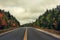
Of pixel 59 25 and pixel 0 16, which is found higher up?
pixel 0 16

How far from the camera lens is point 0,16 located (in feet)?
323

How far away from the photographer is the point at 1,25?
311ft

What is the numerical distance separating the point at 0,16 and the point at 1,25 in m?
5.99

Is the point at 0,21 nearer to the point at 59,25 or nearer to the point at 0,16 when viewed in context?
the point at 0,16

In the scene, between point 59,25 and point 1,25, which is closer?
point 59,25

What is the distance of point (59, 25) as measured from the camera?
7888cm

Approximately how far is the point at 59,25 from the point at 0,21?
3063 cm

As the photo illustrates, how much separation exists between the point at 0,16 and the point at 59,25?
34.0m

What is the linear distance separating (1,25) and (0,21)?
2.26m

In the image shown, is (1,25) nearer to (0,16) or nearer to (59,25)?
(0,16)

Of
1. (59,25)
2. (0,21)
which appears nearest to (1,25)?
(0,21)

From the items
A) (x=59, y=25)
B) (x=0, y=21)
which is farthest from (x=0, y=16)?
(x=59, y=25)

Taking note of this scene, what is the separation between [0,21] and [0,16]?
5.44 meters
